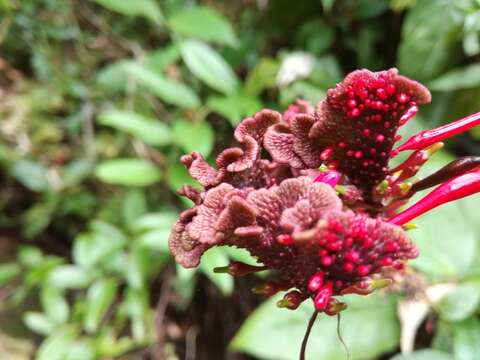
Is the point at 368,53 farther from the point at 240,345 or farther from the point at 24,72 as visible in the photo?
the point at 24,72

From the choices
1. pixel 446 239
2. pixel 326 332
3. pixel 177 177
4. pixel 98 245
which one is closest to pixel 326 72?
pixel 177 177

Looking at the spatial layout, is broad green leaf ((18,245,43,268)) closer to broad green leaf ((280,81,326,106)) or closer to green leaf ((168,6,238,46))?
green leaf ((168,6,238,46))

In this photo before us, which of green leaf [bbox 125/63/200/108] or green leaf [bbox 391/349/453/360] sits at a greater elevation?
green leaf [bbox 125/63/200/108]

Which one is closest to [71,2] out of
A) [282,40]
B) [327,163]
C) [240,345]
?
[282,40]

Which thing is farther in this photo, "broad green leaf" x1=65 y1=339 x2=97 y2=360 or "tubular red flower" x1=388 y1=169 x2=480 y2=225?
"broad green leaf" x1=65 y1=339 x2=97 y2=360

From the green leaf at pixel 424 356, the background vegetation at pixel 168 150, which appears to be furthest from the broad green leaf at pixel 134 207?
the green leaf at pixel 424 356


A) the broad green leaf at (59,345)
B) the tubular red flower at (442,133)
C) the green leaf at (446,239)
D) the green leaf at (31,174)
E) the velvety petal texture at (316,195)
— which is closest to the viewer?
the velvety petal texture at (316,195)

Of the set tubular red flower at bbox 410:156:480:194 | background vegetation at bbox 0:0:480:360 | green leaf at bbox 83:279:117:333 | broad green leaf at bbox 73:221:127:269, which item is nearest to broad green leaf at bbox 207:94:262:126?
background vegetation at bbox 0:0:480:360

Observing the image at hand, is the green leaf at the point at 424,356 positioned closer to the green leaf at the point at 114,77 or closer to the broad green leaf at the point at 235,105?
the broad green leaf at the point at 235,105
